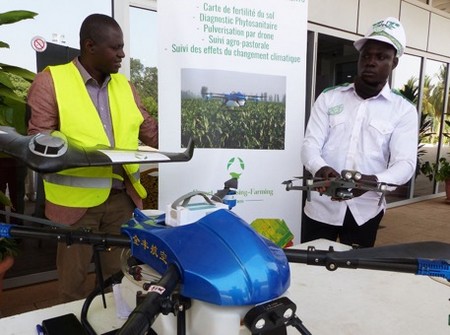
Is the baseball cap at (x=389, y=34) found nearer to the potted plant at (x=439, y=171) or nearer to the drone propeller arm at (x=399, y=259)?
the drone propeller arm at (x=399, y=259)

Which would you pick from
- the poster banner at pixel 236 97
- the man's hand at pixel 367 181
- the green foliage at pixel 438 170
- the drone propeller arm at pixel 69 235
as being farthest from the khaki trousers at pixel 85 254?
the green foliage at pixel 438 170

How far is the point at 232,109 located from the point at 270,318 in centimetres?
177

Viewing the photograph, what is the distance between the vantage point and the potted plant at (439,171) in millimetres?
5855

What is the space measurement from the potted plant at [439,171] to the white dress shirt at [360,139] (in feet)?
16.1

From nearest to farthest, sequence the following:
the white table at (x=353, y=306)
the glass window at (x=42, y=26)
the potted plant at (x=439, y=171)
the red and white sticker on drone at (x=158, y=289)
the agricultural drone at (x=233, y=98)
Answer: the red and white sticker on drone at (x=158, y=289) < the white table at (x=353, y=306) < the agricultural drone at (x=233, y=98) < the glass window at (x=42, y=26) < the potted plant at (x=439, y=171)

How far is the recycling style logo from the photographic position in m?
2.21

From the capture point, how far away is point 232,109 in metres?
2.20

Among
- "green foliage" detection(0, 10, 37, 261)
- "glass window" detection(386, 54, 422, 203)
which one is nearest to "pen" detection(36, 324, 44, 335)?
"green foliage" detection(0, 10, 37, 261)

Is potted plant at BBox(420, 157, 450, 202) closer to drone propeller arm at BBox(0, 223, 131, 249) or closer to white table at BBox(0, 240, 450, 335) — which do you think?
white table at BBox(0, 240, 450, 335)

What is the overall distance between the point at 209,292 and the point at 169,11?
5.65 ft

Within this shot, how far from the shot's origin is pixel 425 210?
5344 millimetres

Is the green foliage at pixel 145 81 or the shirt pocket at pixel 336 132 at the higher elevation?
the green foliage at pixel 145 81

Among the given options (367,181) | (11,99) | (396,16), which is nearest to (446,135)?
(396,16)

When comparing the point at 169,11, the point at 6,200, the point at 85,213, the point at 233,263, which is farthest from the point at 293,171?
the point at 233,263
